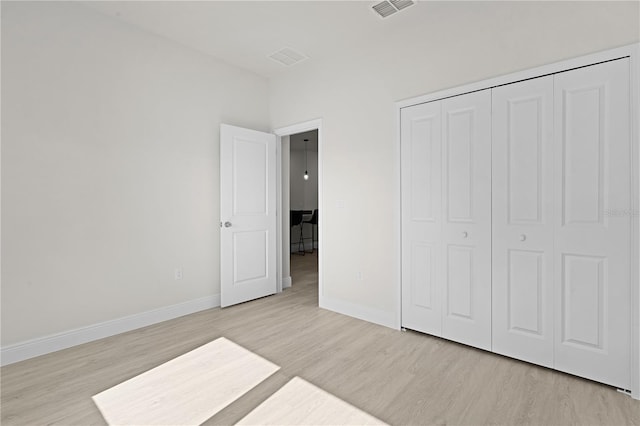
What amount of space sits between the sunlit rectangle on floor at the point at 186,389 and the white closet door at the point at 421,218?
4.74ft

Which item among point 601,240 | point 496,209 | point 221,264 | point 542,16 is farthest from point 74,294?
point 542,16

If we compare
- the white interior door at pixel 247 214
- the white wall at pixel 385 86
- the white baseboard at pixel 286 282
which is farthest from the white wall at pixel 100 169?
the white wall at pixel 385 86

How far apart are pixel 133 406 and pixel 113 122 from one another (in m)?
2.44

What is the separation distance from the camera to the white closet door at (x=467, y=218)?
8.34 ft

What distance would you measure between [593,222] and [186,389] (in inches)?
115

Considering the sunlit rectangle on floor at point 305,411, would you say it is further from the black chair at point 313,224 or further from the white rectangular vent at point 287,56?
the black chair at point 313,224

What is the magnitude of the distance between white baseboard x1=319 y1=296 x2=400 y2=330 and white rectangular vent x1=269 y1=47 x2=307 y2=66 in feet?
9.42

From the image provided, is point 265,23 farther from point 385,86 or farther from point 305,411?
point 305,411

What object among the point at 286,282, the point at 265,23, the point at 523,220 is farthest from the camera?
the point at 286,282

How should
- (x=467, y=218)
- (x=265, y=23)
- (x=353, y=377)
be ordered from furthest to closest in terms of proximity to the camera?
(x=265, y=23), (x=467, y=218), (x=353, y=377)

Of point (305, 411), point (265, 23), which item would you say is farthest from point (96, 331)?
point (265, 23)

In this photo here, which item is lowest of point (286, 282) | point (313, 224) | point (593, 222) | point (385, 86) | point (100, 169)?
point (286, 282)

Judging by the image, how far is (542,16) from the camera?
2283mm

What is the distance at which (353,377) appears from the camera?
2.18 meters
